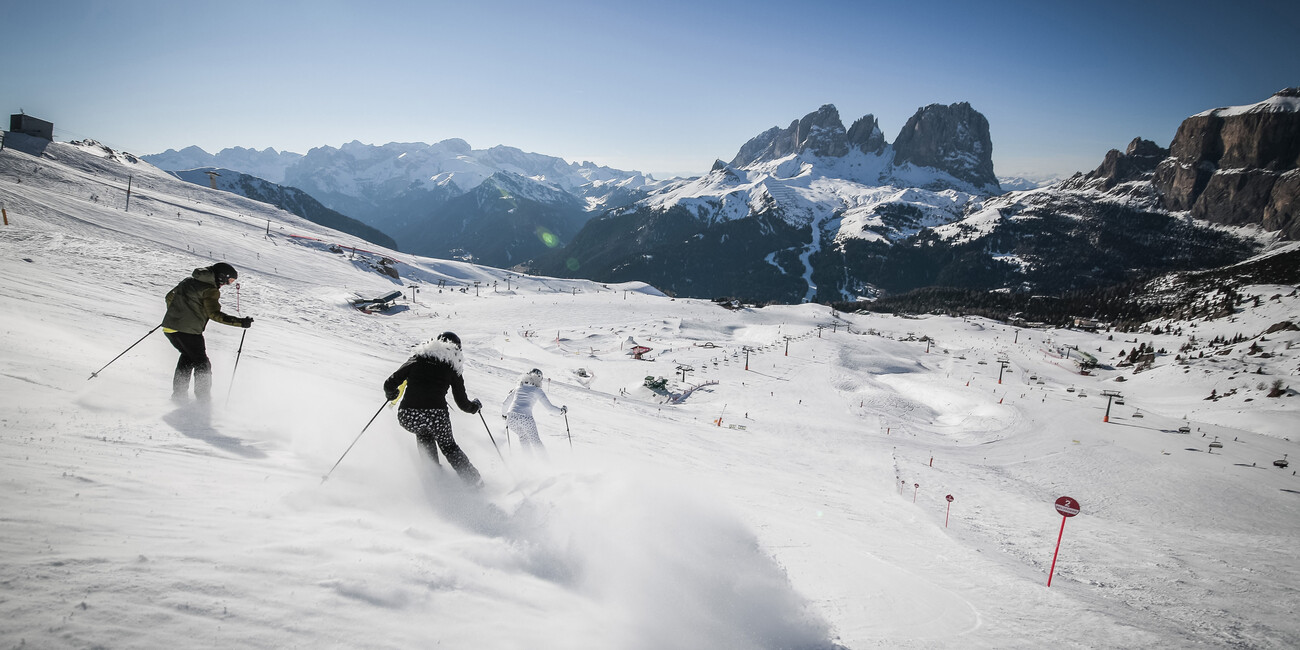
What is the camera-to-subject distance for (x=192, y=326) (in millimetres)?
8562

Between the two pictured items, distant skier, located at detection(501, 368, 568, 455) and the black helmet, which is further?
distant skier, located at detection(501, 368, 568, 455)

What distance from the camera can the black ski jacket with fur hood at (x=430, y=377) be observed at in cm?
725

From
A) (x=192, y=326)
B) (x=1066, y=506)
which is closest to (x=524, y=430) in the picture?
(x=192, y=326)

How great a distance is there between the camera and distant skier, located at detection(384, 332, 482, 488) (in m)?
7.22

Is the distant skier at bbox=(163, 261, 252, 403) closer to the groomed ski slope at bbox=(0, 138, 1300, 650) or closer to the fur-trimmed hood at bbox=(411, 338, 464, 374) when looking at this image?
the groomed ski slope at bbox=(0, 138, 1300, 650)

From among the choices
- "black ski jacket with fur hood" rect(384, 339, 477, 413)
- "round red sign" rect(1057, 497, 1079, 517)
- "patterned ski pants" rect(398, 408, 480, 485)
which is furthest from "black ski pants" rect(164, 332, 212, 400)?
"round red sign" rect(1057, 497, 1079, 517)

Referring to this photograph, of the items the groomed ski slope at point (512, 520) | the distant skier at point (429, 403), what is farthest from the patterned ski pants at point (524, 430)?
the distant skier at point (429, 403)

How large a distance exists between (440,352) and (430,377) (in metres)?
0.43

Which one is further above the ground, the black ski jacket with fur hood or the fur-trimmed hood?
the fur-trimmed hood

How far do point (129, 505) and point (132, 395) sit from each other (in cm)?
506

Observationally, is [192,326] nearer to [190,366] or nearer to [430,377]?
→ [190,366]

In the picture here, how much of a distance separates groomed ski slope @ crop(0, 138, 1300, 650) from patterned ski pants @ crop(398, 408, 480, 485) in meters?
0.34

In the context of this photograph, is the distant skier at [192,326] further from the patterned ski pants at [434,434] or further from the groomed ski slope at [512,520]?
the patterned ski pants at [434,434]

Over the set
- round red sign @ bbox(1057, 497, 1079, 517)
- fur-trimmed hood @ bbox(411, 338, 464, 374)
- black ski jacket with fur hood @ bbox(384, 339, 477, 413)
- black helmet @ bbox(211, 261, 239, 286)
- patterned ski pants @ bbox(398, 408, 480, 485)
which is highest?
black helmet @ bbox(211, 261, 239, 286)
